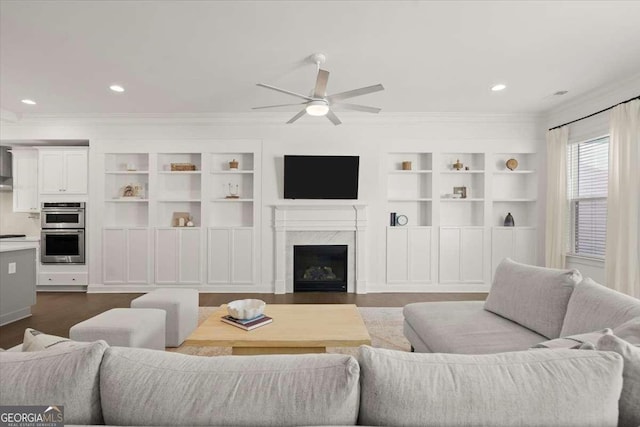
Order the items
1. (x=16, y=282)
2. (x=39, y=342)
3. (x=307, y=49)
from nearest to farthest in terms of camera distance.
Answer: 1. (x=39, y=342)
2. (x=307, y=49)
3. (x=16, y=282)

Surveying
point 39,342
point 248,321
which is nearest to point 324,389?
point 39,342

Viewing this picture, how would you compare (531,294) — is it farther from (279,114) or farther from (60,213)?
(60,213)

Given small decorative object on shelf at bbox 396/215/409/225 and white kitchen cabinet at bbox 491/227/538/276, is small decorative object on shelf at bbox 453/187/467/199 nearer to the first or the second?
white kitchen cabinet at bbox 491/227/538/276

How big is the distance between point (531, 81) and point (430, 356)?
13.0 feet

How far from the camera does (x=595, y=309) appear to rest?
161 centimetres

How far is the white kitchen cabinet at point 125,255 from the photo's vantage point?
15.8 ft

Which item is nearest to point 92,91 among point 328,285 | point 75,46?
point 75,46

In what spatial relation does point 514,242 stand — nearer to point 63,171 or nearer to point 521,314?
point 521,314

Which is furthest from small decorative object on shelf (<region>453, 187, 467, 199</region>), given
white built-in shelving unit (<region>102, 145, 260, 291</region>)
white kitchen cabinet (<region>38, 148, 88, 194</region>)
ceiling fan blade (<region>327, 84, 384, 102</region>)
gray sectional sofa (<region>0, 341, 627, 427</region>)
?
white kitchen cabinet (<region>38, 148, 88, 194</region>)

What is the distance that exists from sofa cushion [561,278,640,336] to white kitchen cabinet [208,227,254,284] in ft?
12.9

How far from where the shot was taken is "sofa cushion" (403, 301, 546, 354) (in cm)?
184

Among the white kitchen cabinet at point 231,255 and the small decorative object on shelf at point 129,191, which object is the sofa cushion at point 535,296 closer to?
the white kitchen cabinet at point 231,255

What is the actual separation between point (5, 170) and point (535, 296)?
7359mm

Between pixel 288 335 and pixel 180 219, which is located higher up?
pixel 180 219
